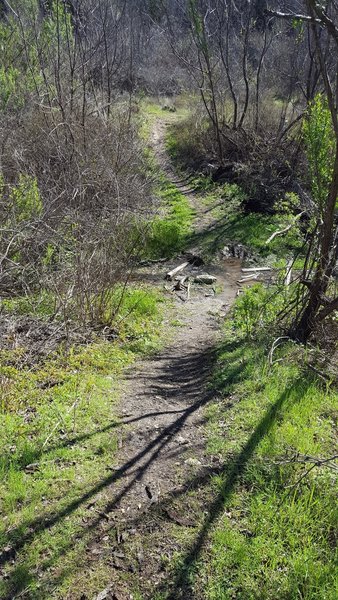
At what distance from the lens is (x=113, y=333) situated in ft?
18.0

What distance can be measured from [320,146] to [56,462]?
3.48 meters

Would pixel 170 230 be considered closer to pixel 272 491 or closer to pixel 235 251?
pixel 235 251

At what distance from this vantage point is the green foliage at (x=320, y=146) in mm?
4223

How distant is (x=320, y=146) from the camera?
14.2ft

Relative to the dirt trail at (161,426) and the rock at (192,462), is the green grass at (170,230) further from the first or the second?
the rock at (192,462)

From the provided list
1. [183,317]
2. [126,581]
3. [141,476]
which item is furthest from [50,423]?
[183,317]

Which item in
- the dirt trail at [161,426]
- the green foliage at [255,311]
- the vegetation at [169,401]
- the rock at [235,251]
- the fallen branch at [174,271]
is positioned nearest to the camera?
the vegetation at [169,401]

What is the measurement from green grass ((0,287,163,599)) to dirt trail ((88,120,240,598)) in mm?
118

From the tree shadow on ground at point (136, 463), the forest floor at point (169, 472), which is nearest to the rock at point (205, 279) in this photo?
the forest floor at point (169, 472)

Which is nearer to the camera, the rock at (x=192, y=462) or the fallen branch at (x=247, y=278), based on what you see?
the rock at (x=192, y=462)

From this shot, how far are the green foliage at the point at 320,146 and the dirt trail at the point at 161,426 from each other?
203 cm

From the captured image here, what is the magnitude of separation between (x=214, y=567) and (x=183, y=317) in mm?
3893

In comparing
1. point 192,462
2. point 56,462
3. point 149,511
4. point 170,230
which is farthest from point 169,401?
point 170,230

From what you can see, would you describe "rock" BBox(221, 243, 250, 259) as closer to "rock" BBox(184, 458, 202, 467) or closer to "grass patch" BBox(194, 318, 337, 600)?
"grass patch" BBox(194, 318, 337, 600)
